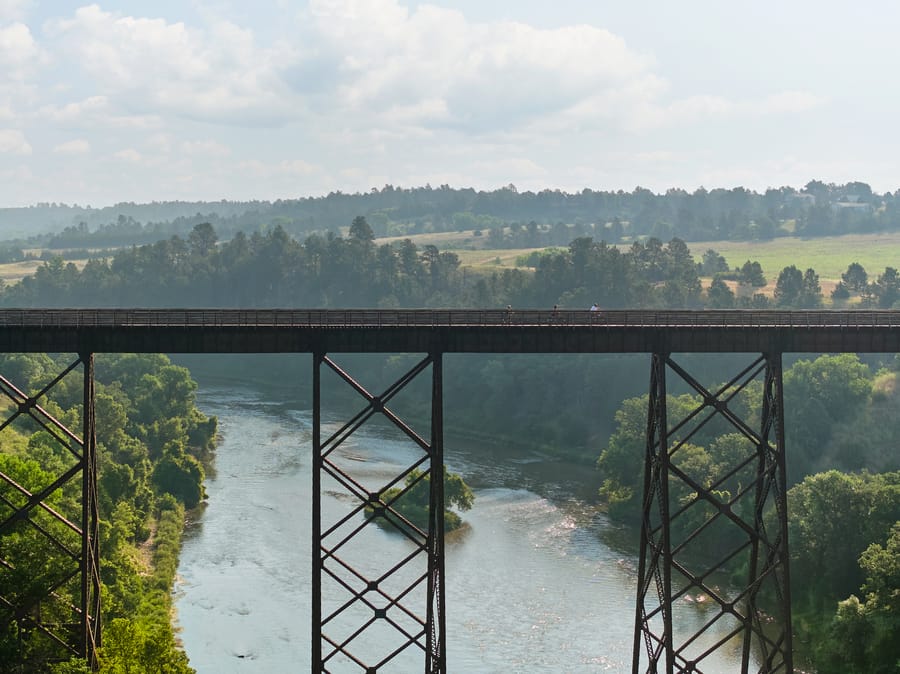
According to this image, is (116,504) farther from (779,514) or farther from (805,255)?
(805,255)

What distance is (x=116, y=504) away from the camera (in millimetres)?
62281

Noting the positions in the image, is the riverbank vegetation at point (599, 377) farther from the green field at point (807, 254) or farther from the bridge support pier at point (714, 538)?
the green field at point (807, 254)

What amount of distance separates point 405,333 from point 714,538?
113ft

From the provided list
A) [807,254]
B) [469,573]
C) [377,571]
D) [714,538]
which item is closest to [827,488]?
[714,538]

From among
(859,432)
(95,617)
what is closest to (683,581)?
(859,432)

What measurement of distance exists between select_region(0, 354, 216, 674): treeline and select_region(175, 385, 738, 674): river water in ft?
6.79

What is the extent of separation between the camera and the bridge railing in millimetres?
35125

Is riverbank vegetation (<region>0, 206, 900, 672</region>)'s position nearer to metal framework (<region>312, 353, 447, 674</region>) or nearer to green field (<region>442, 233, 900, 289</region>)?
green field (<region>442, 233, 900, 289</region>)

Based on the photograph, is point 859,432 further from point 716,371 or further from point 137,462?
point 137,462

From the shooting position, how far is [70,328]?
34.0m

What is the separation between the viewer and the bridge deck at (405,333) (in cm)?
3450

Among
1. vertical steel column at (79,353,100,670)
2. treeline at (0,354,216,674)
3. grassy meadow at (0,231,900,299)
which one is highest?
grassy meadow at (0,231,900,299)

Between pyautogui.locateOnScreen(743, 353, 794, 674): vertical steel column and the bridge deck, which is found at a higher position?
the bridge deck

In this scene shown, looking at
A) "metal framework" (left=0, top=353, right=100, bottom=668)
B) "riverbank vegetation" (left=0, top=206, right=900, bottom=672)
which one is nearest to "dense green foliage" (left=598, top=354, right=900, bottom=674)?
"riverbank vegetation" (left=0, top=206, right=900, bottom=672)
